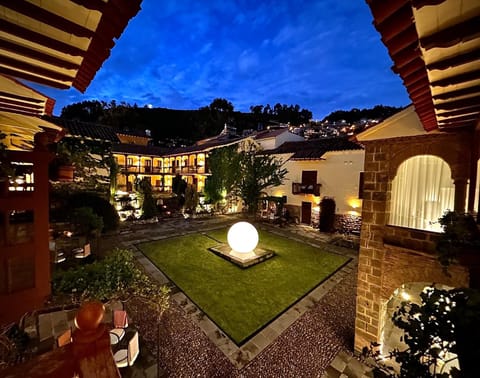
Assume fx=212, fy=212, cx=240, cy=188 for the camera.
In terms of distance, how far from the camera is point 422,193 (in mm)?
5398

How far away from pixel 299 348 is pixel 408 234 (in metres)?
3.77

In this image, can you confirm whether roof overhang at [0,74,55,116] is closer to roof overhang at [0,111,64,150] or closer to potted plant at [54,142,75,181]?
roof overhang at [0,111,64,150]

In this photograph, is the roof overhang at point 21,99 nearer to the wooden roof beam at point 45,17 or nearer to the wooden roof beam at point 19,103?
the wooden roof beam at point 19,103

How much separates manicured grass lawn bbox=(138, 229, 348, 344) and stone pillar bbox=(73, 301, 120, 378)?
515cm

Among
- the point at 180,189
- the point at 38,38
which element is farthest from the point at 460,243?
the point at 180,189

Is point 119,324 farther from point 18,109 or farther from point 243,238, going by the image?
point 243,238

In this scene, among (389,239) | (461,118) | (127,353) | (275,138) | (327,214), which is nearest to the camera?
(461,118)

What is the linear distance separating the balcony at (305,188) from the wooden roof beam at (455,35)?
1585cm

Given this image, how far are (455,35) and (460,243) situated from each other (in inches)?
110

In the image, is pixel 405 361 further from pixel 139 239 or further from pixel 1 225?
pixel 139 239

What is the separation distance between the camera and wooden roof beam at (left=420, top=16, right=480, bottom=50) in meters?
1.44

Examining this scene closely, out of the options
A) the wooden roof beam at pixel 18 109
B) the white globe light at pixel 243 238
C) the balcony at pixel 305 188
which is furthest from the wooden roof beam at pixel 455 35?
the balcony at pixel 305 188


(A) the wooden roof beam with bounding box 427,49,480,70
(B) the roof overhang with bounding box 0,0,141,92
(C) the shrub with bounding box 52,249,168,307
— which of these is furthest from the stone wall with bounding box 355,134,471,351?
(B) the roof overhang with bounding box 0,0,141,92

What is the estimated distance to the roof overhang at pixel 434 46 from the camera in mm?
1391
